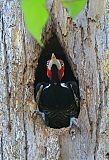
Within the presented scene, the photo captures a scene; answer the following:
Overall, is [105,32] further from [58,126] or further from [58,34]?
[58,126]

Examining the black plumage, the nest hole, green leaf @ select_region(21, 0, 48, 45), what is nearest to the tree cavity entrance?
the nest hole

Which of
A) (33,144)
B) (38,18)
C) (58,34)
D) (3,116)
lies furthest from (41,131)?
(38,18)

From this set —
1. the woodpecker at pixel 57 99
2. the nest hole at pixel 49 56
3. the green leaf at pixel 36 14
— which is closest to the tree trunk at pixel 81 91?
the nest hole at pixel 49 56

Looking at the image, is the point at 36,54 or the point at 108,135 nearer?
the point at 108,135

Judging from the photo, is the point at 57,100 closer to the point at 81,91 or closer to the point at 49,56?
the point at 49,56

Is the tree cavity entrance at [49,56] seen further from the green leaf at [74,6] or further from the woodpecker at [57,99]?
the green leaf at [74,6]

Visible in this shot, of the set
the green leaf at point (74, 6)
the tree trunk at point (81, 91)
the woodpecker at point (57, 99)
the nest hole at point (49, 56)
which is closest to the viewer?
the green leaf at point (74, 6)

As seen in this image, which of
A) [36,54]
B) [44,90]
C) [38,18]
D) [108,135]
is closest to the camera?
[38,18]

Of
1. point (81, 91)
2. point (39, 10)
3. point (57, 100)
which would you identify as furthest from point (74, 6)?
point (57, 100)
